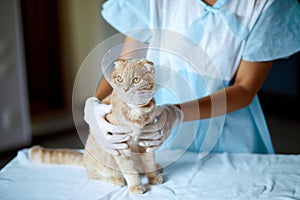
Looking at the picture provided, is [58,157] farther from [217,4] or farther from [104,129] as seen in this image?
[217,4]

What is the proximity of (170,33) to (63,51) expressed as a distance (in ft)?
9.44

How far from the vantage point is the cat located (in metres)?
0.77

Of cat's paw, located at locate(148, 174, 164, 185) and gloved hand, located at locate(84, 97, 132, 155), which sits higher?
gloved hand, located at locate(84, 97, 132, 155)

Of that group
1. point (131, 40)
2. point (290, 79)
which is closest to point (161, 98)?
point (131, 40)

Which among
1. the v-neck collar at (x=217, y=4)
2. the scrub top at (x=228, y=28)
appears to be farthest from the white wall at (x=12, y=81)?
the v-neck collar at (x=217, y=4)

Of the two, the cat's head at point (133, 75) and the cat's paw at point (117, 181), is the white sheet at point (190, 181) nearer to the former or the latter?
the cat's paw at point (117, 181)

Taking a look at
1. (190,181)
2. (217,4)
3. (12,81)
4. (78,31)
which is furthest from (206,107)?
(78,31)

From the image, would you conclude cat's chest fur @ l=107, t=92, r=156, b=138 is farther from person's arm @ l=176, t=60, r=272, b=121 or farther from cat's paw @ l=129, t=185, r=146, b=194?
person's arm @ l=176, t=60, r=272, b=121

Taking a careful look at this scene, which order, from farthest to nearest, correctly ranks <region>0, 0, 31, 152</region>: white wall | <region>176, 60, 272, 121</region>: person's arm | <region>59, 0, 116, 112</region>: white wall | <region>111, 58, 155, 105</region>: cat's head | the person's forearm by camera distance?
1. <region>59, 0, 116, 112</region>: white wall
2. <region>0, 0, 31, 152</region>: white wall
3. <region>176, 60, 272, 121</region>: person's arm
4. the person's forearm
5. <region>111, 58, 155, 105</region>: cat's head

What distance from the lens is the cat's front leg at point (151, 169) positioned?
2.93 feet

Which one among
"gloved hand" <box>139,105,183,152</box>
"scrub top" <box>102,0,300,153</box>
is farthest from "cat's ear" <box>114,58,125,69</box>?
"scrub top" <box>102,0,300,153</box>

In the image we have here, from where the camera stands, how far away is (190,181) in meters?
0.93

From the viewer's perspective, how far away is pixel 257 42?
1.03 meters

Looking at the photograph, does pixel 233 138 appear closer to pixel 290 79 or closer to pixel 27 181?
pixel 27 181
